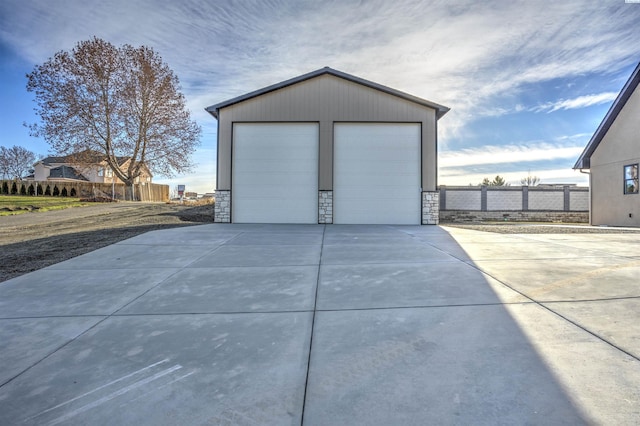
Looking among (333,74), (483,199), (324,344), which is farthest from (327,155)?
(483,199)

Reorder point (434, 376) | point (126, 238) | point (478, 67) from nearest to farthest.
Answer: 1. point (434, 376)
2. point (126, 238)
3. point (478, 67)

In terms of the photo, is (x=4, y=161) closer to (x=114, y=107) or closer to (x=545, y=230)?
(x=114, y=107)

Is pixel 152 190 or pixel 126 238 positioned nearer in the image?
pixel 126 238

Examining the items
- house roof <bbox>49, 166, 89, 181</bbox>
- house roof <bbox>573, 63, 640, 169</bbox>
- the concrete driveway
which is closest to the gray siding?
the concrete driveway

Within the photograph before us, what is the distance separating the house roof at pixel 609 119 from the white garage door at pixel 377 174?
30.3 feet

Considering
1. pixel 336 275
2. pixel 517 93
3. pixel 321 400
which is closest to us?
pixel 321 400

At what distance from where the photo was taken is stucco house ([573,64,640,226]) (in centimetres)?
1391

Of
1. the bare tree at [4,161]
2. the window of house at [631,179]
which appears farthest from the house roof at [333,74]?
the bare tree at [4,161]

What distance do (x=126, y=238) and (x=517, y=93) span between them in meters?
16.7

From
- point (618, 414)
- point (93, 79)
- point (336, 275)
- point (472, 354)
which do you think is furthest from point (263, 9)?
point (93, 79)

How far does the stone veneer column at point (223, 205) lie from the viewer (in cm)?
1266

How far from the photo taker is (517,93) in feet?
49.9

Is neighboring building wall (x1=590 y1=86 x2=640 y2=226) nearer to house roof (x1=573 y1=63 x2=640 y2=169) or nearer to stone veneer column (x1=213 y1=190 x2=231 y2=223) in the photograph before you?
house roof (x1=573 y1=63 x2=640 y2=169)

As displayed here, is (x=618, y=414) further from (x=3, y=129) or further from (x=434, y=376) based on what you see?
(x=3, y=129)
